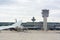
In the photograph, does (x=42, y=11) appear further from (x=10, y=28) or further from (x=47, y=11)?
(x=10, y=28)

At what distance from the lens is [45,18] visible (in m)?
78.1

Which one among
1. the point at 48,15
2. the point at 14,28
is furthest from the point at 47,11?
the point at 14,28

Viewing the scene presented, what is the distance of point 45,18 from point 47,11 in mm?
2812

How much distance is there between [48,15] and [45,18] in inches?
72.7

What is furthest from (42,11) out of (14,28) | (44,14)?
(14,28)

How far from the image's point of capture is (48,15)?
253ft

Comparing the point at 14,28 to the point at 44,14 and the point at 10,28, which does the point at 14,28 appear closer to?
the point at 10,28

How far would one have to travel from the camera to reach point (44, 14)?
7731cm

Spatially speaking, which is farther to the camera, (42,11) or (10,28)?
(42,11)

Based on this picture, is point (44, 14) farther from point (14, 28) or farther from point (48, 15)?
point (14, 28)

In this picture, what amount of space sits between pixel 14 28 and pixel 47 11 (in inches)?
569

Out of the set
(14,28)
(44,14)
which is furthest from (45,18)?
(14,28)

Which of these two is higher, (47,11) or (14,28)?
(47,11)

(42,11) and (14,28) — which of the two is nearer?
(14,28)
